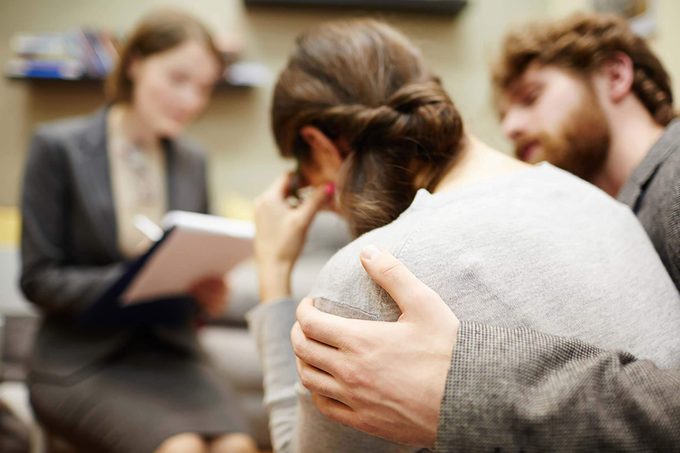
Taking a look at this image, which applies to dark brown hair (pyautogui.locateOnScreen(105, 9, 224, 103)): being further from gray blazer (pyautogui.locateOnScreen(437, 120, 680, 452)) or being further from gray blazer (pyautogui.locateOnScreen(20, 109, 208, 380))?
gray blazer (pyautogui.locateOnScreen(437, 120, 680, 452))

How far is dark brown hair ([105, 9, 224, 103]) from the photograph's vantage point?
1743mm

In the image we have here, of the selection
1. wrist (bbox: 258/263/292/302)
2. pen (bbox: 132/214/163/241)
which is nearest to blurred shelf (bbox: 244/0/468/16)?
pen (bbox: 132/214/163/241)

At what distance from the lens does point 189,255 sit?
138 cm

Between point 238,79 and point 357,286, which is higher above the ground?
point 357,286

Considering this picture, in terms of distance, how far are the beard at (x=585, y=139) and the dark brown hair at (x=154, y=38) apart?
3.35 feet

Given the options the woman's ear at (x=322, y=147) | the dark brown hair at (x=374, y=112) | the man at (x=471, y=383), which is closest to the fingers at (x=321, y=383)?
the man at (x=471, y=383)

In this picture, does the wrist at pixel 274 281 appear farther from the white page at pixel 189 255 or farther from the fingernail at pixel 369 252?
the fingernail at pixel 369 252

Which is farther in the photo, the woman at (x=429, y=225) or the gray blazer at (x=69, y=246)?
the gray blazer at (x=69, y=246)

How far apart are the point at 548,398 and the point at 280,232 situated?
629 mm

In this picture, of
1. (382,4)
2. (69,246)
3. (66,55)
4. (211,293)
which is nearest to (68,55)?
(66,55)

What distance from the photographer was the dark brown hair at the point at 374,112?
791 mm

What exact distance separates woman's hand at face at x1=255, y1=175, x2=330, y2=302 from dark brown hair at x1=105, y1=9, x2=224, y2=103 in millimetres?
850

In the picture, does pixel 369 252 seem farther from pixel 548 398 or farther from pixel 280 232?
pixel 280 232

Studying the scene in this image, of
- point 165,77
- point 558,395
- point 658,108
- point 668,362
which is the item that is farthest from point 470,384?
point 165,77
